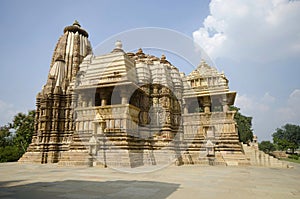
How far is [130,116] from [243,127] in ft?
118

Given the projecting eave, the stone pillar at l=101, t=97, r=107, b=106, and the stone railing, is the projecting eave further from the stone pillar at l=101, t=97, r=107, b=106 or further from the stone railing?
the stone pillar at l=101, t=97, r=107, b=106

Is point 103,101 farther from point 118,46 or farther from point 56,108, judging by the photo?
point 56,108

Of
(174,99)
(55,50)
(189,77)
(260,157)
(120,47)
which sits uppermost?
(55,50)

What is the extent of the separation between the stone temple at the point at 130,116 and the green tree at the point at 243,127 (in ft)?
76.7

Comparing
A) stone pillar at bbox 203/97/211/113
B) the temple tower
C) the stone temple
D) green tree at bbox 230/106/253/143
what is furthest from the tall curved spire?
green tree at bbox 230/106/253/143

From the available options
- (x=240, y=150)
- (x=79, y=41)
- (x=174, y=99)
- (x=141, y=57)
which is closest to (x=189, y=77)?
(x=174, y=99)

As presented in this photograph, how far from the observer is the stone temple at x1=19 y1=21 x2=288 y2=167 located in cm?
1567

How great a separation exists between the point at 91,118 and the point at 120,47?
879 cm

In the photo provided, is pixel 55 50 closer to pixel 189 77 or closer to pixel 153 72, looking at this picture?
pixel 153 72

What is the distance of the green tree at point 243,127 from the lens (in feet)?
144

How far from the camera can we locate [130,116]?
16.2m

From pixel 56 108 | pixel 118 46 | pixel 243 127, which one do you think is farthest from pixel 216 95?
pixel 243 127

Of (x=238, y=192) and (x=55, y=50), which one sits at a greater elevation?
(x=55, y=50)

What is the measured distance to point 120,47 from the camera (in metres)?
22.1
